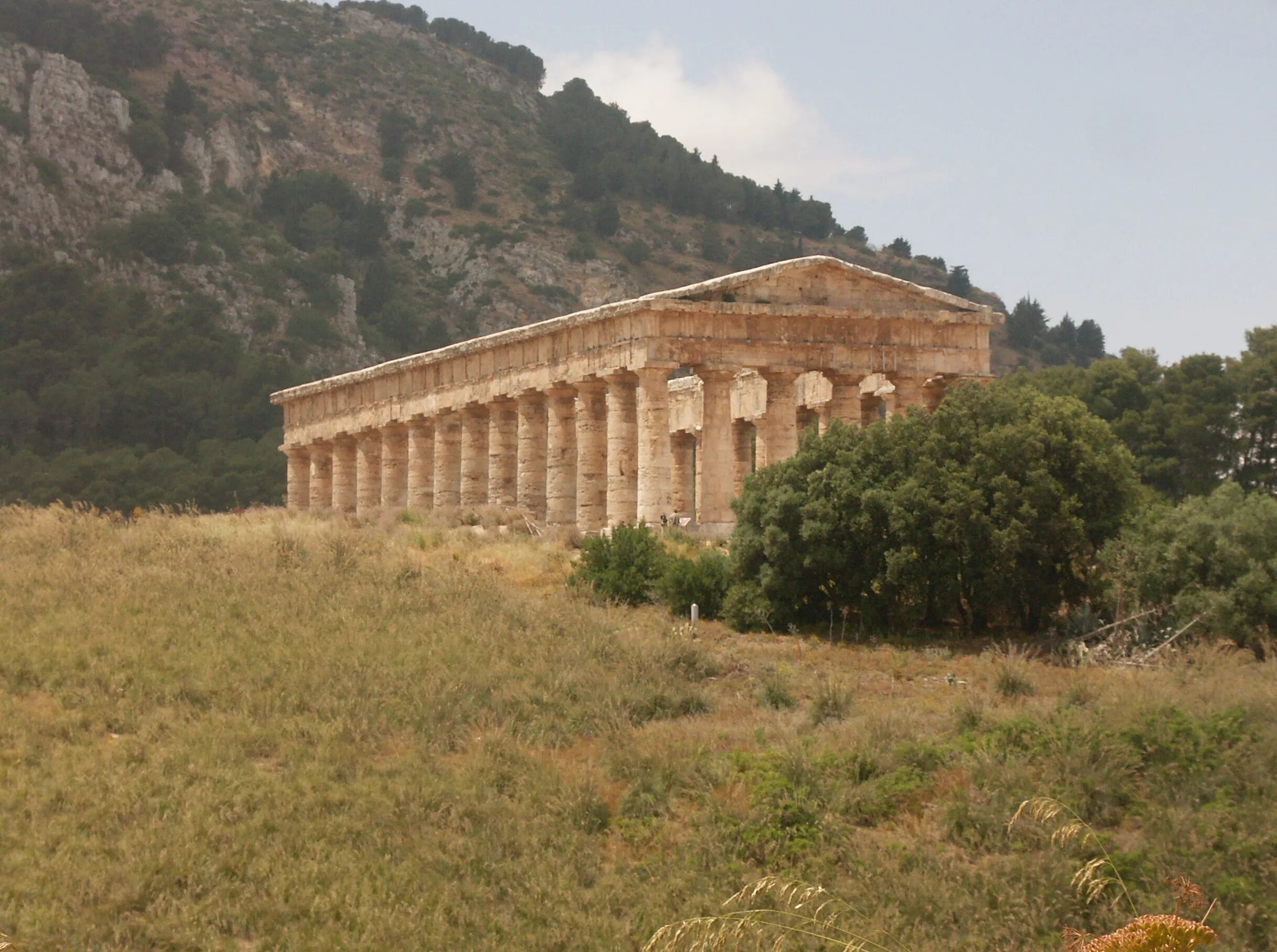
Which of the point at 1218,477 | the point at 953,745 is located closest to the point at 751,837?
the point at 953,745

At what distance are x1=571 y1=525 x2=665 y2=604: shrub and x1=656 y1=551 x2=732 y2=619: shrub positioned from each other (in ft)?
1.21

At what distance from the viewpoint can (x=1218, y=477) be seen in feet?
158

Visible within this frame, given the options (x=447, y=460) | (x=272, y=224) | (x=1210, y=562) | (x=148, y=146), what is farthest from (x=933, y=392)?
(x=272, y=224)

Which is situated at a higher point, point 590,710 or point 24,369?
point 24,369

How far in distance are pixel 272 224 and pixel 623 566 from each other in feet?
228

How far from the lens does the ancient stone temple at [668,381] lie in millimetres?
33688

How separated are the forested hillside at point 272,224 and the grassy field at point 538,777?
135 ft

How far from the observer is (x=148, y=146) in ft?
276

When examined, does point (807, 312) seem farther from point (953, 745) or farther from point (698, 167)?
point (698, 167)

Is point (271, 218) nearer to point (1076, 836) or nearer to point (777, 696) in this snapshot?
point (777, 696)

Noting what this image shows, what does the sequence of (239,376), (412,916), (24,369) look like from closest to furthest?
(412,916) < (24,369) < (239,376)

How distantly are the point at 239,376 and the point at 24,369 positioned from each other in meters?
9.49

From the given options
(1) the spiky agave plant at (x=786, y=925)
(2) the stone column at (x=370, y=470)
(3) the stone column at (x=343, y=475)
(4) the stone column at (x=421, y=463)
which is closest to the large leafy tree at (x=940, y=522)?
(1) the spiky agave plant at (x=786, y=925)

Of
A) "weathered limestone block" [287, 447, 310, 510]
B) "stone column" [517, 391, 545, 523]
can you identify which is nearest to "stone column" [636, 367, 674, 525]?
"stone column" [517, 391, 545, 523]
